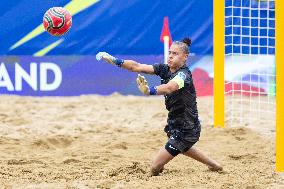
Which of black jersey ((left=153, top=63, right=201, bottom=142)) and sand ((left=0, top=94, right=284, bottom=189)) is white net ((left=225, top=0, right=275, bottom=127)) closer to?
sand ((left=0, top=94, right=284, bottom=189))

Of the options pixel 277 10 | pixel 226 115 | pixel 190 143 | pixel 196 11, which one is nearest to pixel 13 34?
pixel 196 11

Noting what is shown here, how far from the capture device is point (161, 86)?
6203mm

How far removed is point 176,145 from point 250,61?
651 centimetres

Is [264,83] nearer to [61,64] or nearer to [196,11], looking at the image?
[196,11]

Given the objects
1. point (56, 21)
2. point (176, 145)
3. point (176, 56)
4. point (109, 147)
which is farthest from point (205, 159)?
point (56, 21)

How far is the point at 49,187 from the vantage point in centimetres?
588

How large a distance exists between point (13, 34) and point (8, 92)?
1145mm

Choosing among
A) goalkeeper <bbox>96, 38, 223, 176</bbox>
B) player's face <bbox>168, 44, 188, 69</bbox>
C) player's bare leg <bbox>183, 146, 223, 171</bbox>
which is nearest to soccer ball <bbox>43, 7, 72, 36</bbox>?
goalkeeper <bbox>96, 38, 223, 176</bbox>

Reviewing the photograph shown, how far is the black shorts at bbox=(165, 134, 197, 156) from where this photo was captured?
22.2 feet

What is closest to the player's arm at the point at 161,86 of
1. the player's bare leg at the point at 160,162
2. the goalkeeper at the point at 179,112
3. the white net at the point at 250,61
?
the goalkeeper at the point at 179,112

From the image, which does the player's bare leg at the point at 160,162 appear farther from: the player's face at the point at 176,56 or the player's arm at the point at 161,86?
the player's face at the point at 176,56

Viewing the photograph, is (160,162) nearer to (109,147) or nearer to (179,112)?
(179,112)

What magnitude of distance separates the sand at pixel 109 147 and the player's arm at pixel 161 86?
0.85 meters

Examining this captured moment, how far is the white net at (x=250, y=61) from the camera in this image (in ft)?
38.0
